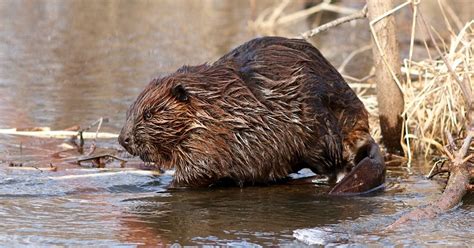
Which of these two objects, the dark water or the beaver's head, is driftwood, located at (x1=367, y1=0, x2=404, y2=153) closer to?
the dark water

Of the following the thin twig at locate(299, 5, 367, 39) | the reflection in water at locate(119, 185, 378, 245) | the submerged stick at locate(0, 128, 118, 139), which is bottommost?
the reflection in water at locate(119, 185, 378, 245)

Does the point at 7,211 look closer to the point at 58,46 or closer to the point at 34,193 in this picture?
the point at 34,193

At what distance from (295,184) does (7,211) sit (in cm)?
151

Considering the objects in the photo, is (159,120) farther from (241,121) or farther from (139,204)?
(139,204)

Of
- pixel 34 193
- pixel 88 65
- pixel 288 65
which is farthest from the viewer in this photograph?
pixel 88 65

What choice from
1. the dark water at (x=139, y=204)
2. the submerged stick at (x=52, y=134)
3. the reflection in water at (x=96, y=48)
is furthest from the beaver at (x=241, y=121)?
the reflection in water at (x=96, y=48)

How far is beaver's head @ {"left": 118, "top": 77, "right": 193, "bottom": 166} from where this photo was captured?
15.2 ft

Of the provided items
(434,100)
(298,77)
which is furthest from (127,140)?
(434,100)

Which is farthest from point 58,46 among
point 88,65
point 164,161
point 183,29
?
point 164,161

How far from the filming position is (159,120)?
463 centimetres

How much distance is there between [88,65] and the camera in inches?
356

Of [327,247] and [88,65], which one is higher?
[88,65]

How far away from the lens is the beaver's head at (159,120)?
463cm

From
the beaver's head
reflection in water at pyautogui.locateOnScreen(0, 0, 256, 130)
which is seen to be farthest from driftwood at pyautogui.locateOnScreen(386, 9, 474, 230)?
reflection in water at pyautogui.locateOnScreen(0, 0, 256, 130)
